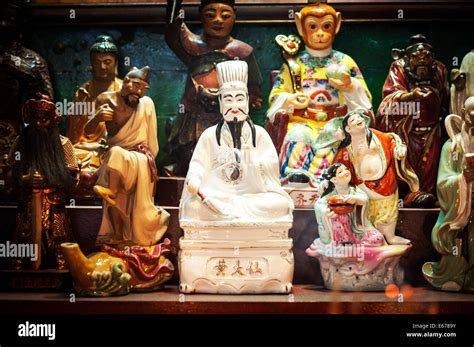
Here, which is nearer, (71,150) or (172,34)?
(71,150)

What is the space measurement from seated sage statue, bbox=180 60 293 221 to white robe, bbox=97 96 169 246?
239 mm

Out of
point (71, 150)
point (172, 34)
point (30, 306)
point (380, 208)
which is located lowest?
point (30, 306)

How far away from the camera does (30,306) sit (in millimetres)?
4617

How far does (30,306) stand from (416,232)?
2152 millimetres

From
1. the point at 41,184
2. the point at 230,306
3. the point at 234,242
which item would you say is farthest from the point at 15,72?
the point at 230,306

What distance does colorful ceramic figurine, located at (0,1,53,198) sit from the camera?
19.0ft

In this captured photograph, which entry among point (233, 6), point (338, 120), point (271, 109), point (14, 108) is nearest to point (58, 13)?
point (14, 108)

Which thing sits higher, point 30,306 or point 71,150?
point 71,150

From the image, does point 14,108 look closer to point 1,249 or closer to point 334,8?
point 1,249

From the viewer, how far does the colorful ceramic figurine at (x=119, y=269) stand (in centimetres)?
472

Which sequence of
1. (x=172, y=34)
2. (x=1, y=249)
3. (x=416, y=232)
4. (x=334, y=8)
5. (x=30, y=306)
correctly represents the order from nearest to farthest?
(x=30, y=306), (x=1, y=249), (x=416, y=232), (x=172, y=34), (x=334, y=8)

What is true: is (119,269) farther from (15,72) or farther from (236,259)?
(15,72)

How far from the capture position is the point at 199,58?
578cm

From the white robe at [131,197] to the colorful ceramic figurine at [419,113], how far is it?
4.87ft
